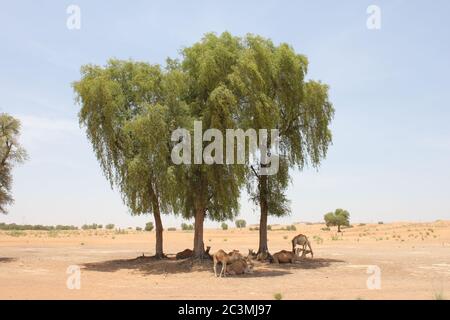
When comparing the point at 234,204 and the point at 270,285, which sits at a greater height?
the point at 234,204

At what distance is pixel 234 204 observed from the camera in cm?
2773

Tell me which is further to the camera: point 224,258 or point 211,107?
point 211,107

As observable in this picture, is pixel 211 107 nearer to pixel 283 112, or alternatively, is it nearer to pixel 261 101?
pixel 261 101

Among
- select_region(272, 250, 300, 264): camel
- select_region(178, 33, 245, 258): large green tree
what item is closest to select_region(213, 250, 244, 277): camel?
select_region(178, 33, 245, 258): large green tree

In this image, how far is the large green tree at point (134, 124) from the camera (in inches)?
1029

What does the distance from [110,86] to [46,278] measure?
11339 mm

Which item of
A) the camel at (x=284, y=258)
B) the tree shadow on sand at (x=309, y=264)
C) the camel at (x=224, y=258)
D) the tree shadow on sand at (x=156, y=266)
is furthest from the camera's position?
the camel at (x=284, y=258)

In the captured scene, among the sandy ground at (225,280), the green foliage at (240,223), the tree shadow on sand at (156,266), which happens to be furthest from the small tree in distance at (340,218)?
the tree shadow on sand at (156,266)

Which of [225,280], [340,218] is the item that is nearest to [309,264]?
[225,280]

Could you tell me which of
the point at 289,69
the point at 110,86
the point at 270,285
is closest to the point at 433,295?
the point at 270,285

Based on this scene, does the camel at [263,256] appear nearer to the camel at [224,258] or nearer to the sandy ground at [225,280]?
the sandy ground at [225,280]

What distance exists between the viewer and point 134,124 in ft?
85.4

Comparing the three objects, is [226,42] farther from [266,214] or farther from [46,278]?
[46,278]
